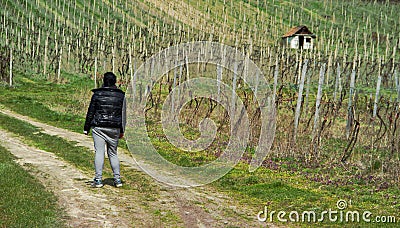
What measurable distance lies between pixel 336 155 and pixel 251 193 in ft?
16.2

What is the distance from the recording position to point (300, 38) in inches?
2594

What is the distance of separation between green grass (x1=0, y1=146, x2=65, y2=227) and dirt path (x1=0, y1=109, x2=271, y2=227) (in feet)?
0.80

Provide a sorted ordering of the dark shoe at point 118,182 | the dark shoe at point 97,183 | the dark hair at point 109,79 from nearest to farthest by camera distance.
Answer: the dark hair at point 109,79 → the dark shoe at point 97,183 → the dark shoe at point 118,182

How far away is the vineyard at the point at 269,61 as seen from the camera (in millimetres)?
15594

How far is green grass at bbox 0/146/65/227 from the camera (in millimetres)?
7945

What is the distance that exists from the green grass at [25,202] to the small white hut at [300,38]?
185ft

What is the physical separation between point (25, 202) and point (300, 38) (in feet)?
197

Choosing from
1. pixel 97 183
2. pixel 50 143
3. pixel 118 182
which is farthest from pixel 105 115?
pixel 50 143

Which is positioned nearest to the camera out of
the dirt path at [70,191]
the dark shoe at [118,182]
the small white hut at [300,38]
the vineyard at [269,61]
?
the dirt path at [70,191]

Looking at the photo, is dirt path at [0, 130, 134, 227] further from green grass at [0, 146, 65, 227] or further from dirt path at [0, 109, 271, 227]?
green grass at [0, 146, 65, 227]

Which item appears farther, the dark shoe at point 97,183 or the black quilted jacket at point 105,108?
the dark shoe at point 97,183

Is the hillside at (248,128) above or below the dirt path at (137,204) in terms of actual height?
above

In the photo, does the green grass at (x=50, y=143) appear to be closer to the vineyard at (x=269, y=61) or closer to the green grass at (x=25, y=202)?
the green grass at (x=25, y=202)

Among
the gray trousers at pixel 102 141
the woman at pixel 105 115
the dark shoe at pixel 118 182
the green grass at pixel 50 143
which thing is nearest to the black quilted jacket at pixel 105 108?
the woman at pixel 105 115
